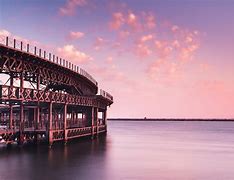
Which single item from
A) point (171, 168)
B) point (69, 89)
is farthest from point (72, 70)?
point (171, 168)

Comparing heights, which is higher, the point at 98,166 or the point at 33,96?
the point at 33,96

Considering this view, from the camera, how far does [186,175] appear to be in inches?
1208

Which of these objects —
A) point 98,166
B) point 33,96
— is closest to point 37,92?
point 33,96

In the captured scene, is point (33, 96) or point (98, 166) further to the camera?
point (33, 96)

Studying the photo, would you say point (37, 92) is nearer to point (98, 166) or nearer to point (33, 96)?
point (33, 96)

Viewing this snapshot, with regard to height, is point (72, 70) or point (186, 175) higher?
point (72, 70)

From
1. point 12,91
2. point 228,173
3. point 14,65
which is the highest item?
point 14,65

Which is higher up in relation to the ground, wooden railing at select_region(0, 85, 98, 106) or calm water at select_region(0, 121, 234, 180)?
wooden railing at select_region(0, 85, 98, 106)

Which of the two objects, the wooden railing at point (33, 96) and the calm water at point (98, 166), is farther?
the wooden railing at point (33, 96)

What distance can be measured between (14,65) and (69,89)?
2363 centimetres

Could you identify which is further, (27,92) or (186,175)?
(27,92)

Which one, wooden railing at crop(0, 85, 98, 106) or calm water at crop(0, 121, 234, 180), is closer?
calm water at crop(0, 121, 234, 180)

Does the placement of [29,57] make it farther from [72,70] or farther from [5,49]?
[72,70]

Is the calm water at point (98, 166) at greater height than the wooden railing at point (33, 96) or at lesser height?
lesser
